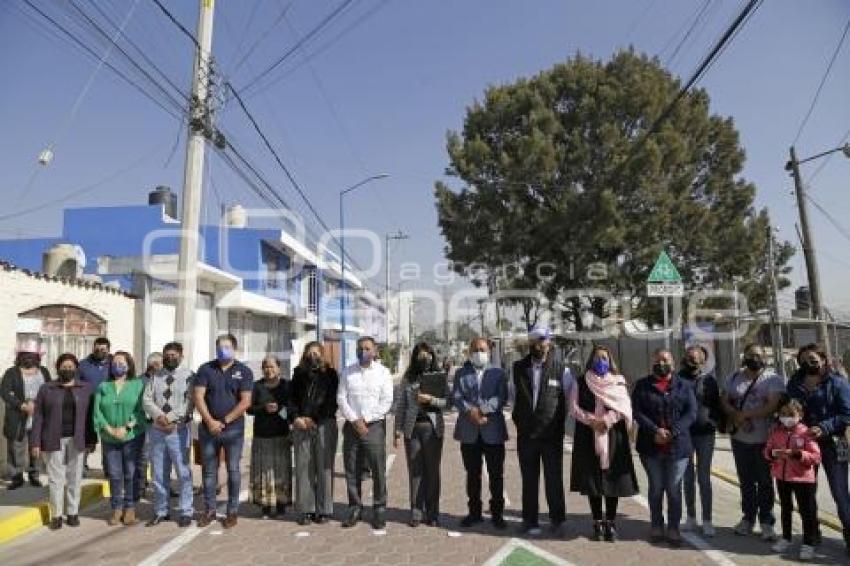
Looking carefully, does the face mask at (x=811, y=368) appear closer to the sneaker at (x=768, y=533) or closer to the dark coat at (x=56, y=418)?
the sneaker at (x=768, y=533)

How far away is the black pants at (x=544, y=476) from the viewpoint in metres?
7.02

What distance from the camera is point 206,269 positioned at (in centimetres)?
2133

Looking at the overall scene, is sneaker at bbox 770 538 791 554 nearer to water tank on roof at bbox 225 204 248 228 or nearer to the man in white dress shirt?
the man in white dress shirt

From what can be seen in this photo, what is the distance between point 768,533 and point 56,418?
7.15 metres

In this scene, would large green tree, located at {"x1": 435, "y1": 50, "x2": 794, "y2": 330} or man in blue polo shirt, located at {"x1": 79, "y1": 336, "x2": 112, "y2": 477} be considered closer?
man in blue polo shirt, located at {"x1": 79, "y1": 336, "x2": 112, "y2": 477}

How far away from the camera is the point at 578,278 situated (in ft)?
78.6

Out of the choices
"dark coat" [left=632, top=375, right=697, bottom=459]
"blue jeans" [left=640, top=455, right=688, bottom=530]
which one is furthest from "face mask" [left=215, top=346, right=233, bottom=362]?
"blue jeans" [left=640, top=455, right=688, bottom=530]

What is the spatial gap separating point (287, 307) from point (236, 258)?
3.37 m

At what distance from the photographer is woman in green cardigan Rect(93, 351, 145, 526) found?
304 inches

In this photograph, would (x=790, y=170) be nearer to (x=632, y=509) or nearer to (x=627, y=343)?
(x=627, y=343)

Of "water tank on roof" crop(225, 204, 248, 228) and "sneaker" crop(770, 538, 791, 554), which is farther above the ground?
"water tank on roof" crop(225, 204, 248, 228)

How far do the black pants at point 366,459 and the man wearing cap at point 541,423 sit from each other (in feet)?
4.75

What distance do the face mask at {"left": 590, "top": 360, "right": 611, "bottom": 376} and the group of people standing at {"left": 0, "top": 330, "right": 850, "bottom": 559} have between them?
1cm

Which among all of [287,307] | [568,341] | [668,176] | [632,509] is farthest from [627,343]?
[287,307]
